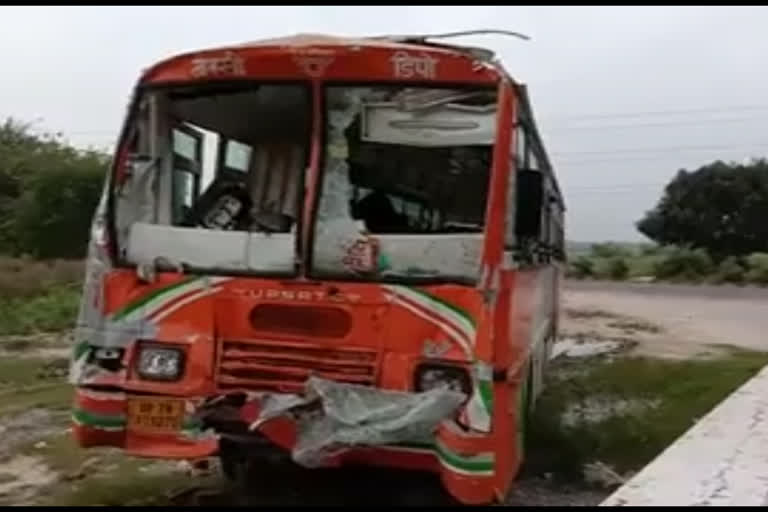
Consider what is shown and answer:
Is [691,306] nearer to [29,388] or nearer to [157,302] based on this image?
[29,388]

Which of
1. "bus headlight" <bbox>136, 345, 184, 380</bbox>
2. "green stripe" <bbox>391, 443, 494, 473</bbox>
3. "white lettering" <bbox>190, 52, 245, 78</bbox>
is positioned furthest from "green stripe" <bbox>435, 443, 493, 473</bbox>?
"white lettering" <bbox>190, 52, 245, 78</bbox>

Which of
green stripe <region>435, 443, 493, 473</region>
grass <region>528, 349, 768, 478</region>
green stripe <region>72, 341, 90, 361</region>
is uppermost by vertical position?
green stripe <region>72, 341, 90, 361</region>

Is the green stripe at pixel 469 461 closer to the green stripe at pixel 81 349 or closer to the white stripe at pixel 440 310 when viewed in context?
the white stripe at pixel 440 310

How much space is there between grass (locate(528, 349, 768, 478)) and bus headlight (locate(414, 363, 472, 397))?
288 centimetres

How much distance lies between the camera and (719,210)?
53812 mm

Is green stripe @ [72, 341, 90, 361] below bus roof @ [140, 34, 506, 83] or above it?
below

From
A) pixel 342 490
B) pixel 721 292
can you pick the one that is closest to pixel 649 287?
pixel 721 292

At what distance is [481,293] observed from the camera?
6.29 m

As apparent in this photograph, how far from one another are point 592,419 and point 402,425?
5.55 metres

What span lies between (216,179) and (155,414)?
1.73 metres

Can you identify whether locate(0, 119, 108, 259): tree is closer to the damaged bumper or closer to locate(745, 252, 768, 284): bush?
locate(745, 252, 768, 284): bush

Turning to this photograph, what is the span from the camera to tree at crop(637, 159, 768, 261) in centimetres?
5259

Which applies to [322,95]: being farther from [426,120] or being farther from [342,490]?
[342,490]

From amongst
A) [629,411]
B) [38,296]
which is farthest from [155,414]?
[38,296]
